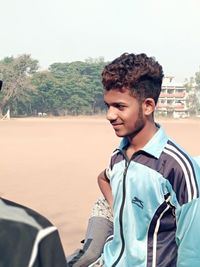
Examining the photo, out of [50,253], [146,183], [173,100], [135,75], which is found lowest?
[173,100]

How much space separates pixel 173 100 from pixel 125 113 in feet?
218

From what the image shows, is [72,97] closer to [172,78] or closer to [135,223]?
[172,78]

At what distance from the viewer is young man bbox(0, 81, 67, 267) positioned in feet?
2.59

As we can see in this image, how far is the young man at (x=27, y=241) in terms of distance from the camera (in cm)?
79

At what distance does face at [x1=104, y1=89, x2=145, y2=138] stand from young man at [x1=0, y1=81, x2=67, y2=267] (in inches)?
49.9

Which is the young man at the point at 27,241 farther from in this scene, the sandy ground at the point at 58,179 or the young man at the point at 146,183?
the sandy ground at the point at 58,179

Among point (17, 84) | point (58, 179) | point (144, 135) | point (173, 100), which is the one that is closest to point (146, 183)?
point (144, 135)

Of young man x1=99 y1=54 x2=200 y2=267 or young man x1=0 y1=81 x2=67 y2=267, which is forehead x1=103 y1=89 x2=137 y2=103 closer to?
young man x1=99 y1=54 x2=200 y2=267

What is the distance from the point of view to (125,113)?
2.08 metres

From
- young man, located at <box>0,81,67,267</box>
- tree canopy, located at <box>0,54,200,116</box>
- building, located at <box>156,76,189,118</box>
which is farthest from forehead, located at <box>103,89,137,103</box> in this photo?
building, located at <box>156,76,189,118</box>

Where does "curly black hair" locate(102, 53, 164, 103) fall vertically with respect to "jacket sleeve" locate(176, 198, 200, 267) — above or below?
above

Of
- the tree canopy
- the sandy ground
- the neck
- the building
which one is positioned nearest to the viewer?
the neck

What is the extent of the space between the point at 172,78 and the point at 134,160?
75.1 metres

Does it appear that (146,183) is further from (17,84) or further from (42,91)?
(42,91)
